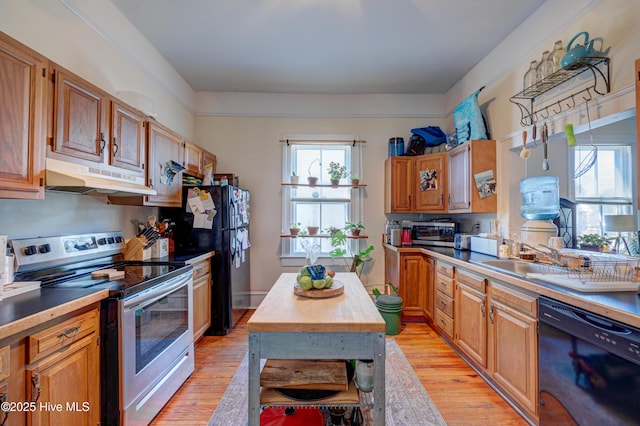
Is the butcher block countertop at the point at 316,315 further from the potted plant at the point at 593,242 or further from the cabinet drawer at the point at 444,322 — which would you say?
the potted plant at the point at 593,242

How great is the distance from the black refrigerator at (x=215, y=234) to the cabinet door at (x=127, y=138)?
71 centimetres

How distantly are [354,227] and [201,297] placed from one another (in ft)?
6.62

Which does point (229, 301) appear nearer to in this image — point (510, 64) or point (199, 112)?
point (199, 112)

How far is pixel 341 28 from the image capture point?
8.54 feet

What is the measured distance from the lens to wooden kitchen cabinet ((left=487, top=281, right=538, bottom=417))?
1.67 metres

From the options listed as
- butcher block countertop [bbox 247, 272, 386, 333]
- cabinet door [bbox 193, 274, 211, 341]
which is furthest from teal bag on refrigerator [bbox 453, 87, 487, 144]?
cabinet door [bbox 193, 274, 211, 341]

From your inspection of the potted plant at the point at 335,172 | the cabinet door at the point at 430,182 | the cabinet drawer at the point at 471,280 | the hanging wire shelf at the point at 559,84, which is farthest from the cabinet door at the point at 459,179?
the potted plant at the point at 335,172

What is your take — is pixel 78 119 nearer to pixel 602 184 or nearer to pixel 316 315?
pixel 316 315

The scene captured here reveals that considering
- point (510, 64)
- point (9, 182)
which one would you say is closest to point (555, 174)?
point (510, 64)

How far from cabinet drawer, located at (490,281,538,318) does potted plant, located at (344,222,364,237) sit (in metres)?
1.92

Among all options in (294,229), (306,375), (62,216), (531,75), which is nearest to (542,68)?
(531,75)

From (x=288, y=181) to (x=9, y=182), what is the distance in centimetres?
285

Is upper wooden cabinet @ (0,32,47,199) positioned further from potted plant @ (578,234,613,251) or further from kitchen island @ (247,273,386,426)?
potted plant @ (578,234,613,251)

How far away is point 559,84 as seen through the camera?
215 centimetres
